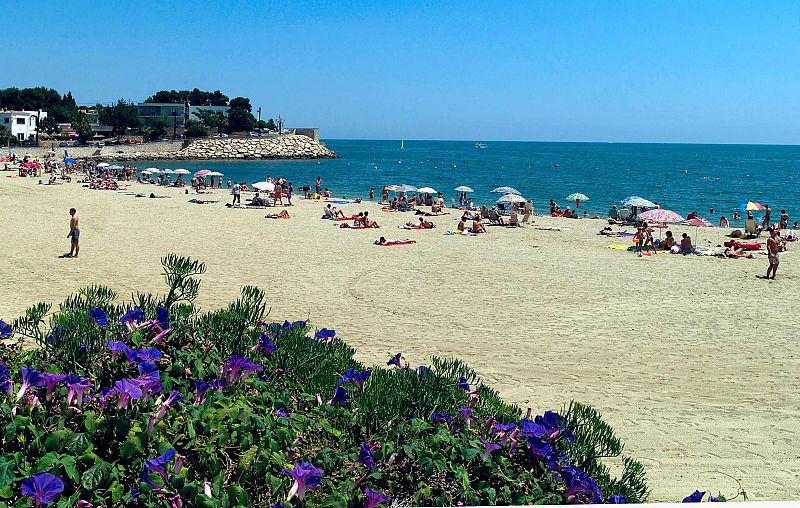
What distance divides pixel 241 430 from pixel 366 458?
540 millimetres

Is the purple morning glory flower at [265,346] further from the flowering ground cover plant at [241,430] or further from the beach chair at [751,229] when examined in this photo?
the beach chair at [751,229]

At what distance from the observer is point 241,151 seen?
9450 cm

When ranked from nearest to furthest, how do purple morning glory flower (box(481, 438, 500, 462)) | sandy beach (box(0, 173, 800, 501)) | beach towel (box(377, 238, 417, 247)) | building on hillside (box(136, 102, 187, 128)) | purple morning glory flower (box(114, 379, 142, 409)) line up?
purple morning glory flower (box(114, 379, 142, 409))
purple morning glory flower (box(481, 438, 500, 462))
sandy beach (box(0, 173, 800, 501))
beach towel (box(377, 238, 417, 247))
building on hillside (box(136, 102, 187, 128))

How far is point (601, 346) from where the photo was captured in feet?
33.3

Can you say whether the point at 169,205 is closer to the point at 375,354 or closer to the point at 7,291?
the point at 7,291

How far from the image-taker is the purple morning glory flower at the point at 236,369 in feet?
11.3

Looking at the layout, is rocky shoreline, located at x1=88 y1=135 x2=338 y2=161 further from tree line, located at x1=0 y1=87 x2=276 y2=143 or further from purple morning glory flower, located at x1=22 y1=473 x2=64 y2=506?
purple morning glory flower, located at x1=22 y1=473 x2=64 y2=506

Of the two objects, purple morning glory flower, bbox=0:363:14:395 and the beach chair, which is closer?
purple morning glory flower, bbox=0:363:14:395

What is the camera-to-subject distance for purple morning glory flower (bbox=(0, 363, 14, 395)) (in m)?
2.94

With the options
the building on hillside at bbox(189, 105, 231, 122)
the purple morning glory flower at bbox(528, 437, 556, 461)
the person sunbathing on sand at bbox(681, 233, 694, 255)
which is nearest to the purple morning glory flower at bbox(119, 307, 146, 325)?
the purple morning glory flower at bbox(528, 437, 556, 461)

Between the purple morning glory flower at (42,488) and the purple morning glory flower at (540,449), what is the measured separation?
189cm

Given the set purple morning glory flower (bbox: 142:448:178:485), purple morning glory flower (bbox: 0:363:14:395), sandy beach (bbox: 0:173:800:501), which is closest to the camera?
purple morning glory flower (bbox: 142:448:178:485)

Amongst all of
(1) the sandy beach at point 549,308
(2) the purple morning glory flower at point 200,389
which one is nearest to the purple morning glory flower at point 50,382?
(2) the purple morning glory flower at point 200,389

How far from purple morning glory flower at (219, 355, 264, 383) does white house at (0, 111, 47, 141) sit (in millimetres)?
87630
